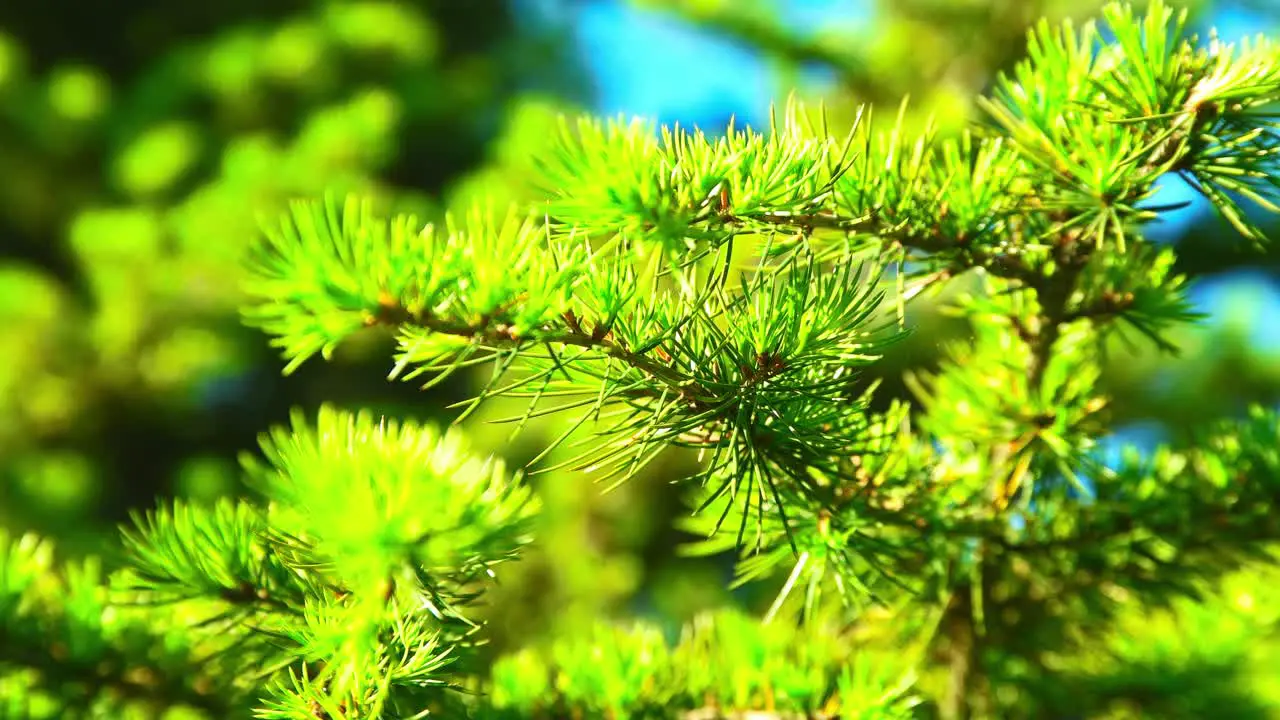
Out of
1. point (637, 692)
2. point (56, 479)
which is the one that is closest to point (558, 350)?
point (637, 692)

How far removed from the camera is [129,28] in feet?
8.00

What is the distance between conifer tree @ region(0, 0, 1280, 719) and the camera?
0.24 meters

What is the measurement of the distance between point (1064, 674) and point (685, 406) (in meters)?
0.27

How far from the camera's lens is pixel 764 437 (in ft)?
0.95

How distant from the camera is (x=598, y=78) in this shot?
2781mm

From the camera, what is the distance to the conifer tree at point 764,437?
24 centimetres

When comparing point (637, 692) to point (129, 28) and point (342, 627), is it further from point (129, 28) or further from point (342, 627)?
point (129, 28)

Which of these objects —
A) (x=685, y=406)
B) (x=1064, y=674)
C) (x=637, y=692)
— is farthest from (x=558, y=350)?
(x=1064, y=674)

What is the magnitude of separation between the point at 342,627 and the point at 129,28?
8.76 feet

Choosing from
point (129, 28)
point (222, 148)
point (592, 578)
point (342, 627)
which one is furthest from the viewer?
point (129, 28)

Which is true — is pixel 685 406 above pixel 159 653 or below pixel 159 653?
above

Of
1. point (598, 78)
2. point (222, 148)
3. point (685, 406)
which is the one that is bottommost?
point (685, 406)

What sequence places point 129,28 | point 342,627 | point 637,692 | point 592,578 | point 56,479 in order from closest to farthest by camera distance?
point 342,627
point 637,692
point 592,578
point 56,479
point 129,28

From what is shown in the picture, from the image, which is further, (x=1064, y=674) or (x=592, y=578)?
(x=592, y=578)
